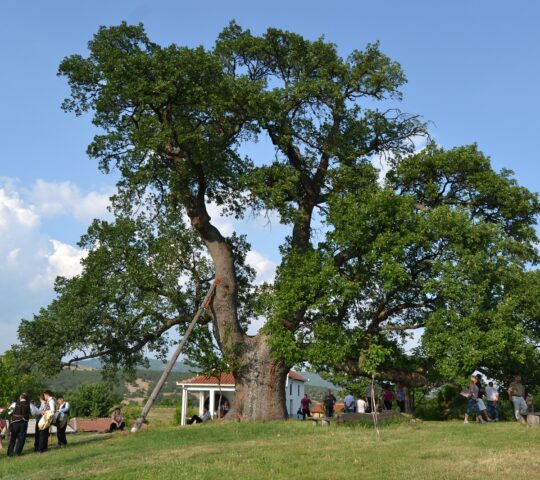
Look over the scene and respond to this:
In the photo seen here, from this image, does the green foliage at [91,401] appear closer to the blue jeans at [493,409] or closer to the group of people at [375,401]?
the group of people at [375,401]

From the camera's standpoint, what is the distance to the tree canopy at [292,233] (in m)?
22.6

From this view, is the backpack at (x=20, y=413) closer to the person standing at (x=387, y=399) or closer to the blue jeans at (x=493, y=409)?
the blue jeans at (x=493, y=409)

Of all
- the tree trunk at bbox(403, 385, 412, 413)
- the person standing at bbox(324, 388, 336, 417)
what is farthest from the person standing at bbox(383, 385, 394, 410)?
the person standing at bbox(324, 388, 336, 417)

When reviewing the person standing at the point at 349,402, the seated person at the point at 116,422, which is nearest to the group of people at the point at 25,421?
the seated person at the point at 116,422

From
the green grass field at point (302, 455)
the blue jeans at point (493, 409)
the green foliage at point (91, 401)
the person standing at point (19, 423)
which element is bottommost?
the green grass field at point (302, 455)

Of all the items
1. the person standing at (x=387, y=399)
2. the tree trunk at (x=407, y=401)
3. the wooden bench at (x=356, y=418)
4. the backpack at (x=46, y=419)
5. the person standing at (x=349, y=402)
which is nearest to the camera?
the backpack at (x=46, y=419)

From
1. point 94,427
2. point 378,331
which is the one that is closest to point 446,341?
point 378,331

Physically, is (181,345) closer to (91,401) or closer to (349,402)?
(349,402)

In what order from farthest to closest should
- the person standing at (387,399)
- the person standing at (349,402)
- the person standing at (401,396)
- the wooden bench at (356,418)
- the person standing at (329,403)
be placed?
the person standing at (329,403) < the person standing at (387,399) < the person standing at (349,402) < the person standing at (401,396) < the wooden bench at (356,418)

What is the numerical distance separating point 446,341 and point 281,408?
695 cm

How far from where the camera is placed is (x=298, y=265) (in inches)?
958

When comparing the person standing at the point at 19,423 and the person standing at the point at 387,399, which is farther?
the person standing at the point at 387,399

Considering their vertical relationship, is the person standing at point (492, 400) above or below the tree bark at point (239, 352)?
below

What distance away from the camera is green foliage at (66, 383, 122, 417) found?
166 feet
